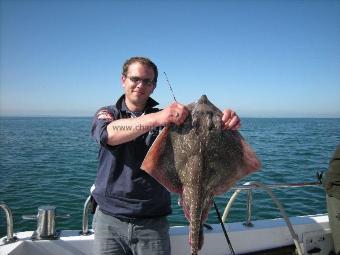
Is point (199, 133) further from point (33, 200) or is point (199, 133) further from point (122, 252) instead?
point (33, 200)

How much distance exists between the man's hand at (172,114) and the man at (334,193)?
3084 millimetres

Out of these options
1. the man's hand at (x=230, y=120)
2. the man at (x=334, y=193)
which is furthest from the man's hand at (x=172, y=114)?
the man at (x=334, y=193)

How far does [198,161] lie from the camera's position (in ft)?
9.70

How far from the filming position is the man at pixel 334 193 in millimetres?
4688

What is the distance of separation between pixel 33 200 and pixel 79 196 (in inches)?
77.1

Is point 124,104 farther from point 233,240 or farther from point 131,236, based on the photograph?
point 233,240

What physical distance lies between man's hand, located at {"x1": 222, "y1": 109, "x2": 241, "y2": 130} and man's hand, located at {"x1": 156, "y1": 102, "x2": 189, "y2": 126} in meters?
0.40

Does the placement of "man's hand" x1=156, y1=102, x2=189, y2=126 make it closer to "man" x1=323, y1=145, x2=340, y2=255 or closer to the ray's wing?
the ray's wing

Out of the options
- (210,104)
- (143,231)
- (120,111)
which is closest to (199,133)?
(210,104)

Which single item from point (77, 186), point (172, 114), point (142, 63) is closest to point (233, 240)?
Answer: point (172, 114)

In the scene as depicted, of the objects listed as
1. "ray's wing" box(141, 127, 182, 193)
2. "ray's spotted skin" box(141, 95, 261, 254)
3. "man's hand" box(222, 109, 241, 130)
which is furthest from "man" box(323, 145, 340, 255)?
"ray's wing" box(141, 127, 182, 193)

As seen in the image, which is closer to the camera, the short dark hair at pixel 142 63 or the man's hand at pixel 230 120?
the man's hand at pixel 230 120

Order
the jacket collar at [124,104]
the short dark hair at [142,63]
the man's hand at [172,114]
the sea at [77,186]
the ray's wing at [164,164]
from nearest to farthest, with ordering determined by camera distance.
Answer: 1. the man's hand at [172,114]
2. the ray's wing at [164,164]
3. the short dark hair at [142,63]
4. the jacket collar at [124,104]
5. the sea at [77,186]

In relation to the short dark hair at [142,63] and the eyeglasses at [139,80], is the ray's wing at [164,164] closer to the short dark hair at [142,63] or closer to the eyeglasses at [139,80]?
the eyeglasses at [139,80]
